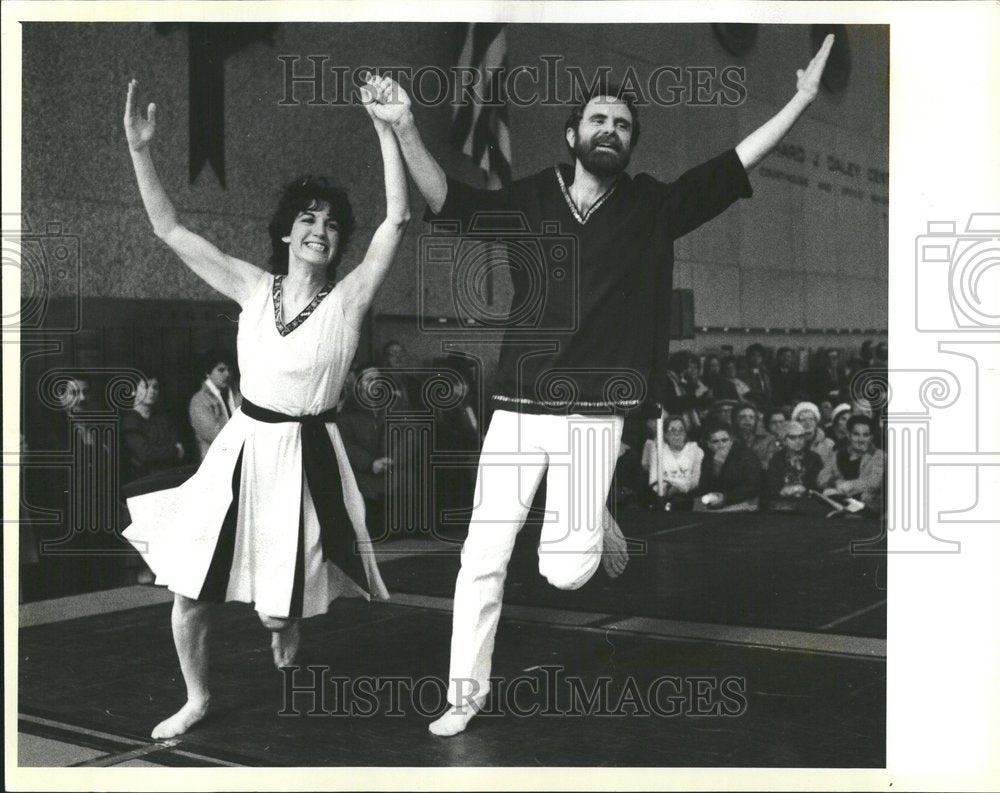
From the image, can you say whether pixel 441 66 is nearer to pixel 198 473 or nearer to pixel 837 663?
pixel 198 473

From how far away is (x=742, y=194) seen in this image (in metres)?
4.58

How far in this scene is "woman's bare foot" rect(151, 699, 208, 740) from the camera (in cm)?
442

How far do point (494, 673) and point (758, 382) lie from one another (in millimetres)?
2935

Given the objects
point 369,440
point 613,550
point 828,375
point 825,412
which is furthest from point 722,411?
point 369,440

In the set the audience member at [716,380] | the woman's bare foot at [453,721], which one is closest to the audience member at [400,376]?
the woman's bare foot at [453,721]

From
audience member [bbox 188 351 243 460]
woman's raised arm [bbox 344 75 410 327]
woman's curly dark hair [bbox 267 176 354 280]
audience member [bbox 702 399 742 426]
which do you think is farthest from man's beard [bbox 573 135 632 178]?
audience member [bbox 702 399 742 426]

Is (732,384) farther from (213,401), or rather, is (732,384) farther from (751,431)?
(213,401)

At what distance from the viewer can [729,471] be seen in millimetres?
7840

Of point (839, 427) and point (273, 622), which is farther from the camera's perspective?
point (839, 427)

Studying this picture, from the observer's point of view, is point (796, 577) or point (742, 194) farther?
point (796, 577)

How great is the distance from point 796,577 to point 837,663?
1262 millimetres

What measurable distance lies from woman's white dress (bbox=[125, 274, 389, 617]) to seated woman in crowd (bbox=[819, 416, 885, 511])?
3.16 meters

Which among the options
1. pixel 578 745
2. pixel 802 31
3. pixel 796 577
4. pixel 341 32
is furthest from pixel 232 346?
pixel 796 577

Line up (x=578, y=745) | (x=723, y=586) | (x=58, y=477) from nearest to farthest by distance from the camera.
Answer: (x=578, y=745) < (x=58, y=477) < (x=723, y=586)
